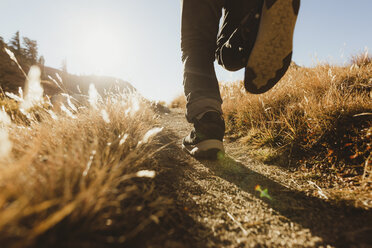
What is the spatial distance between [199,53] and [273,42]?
472 millimetres

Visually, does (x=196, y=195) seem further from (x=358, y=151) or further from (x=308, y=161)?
(x=358, y=151)

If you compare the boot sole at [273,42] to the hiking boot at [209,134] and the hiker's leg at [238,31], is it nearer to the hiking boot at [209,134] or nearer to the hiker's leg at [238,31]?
the hiker's leg at [238,31]

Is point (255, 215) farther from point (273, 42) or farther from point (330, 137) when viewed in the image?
point (273, 42)

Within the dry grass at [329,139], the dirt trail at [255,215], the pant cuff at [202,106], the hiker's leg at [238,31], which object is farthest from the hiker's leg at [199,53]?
the dry grass at [329,139]

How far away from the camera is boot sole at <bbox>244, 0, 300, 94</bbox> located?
3.14 ft

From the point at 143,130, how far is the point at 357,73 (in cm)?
225

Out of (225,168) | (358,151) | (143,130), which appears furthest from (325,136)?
(143,130)

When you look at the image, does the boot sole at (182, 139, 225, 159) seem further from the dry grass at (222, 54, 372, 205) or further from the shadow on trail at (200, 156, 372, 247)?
the dry grass at (222, 54, 372, 205)

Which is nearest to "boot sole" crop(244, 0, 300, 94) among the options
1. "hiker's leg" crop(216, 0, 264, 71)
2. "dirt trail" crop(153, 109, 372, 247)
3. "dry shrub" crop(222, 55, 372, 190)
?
"hiker's leg" crop(216, 0, 264, 71)

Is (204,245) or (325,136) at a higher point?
(325,136)

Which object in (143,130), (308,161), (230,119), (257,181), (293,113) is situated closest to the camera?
(257,181)

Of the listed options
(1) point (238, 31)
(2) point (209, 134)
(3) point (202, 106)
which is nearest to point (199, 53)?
(1) point (238, 31)

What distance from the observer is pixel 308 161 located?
1044mm

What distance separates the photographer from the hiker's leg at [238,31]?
1.06m
